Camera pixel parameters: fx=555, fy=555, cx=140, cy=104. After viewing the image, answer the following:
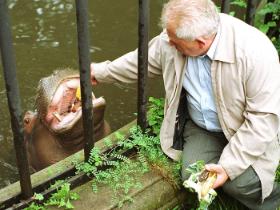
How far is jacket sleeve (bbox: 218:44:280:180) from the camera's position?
3.18 metres

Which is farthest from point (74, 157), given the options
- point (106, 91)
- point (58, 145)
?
point (106, 91)

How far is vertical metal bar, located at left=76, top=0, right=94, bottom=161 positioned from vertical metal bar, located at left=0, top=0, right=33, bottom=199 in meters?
0.41

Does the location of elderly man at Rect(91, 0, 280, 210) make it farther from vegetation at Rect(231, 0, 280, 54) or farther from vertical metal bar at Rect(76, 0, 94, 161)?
vegetation at Rect(231, 0, 280, 54)

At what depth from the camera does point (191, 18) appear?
3.05 meters

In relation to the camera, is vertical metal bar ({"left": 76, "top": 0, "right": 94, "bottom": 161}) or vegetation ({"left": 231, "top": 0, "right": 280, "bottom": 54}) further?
vegetation ({"left": 231, "top": 0, "right": 280, "bottom": 54})

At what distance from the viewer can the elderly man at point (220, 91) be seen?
3.17 m

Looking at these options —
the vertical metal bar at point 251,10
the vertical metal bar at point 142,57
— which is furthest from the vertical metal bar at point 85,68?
the vertical metal bar at point 251,10

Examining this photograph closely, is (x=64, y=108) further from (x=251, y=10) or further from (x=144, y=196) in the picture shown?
(x=251, y=10)

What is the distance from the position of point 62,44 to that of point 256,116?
373 cm

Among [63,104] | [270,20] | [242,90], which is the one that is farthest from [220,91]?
[270,20]

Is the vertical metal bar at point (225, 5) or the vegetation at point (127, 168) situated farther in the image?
the vertical metal bar at point (225, 5)

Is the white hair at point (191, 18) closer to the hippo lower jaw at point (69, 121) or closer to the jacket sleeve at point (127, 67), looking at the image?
the jacket sleeve at point (127, 67)

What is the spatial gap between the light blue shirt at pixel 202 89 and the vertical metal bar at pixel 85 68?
66 centimetres

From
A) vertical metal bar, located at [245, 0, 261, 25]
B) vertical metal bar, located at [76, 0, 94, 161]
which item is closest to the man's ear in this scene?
vertical metal bar, located at [76, 0, 94, 161]
